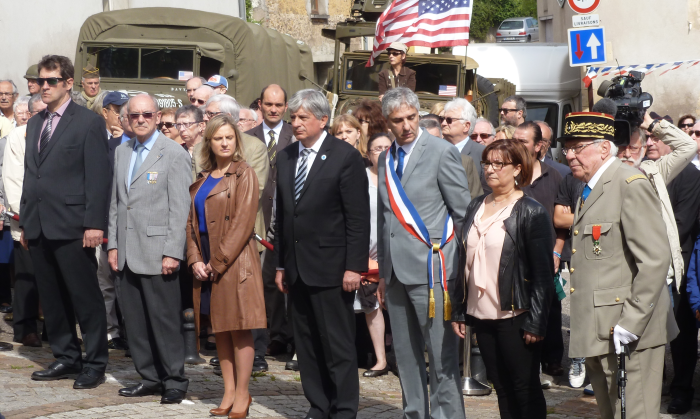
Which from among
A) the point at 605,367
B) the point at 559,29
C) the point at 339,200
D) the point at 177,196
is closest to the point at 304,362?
the point at 339,200

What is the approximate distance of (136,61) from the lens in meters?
14.1

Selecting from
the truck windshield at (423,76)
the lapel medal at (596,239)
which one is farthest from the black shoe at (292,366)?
the truck windshield at (423,76)

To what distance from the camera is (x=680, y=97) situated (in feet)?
61.9

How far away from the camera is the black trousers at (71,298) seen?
22.1 feet

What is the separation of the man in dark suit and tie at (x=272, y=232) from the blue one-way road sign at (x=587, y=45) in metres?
6.19

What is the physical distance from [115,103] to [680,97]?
14.0 metres

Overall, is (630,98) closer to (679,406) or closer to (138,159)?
Answer: (679,406)

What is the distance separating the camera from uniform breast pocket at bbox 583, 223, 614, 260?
4676 millimetres

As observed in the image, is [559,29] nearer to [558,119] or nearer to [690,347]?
[558,119]

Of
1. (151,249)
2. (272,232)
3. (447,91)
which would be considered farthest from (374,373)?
(447,91)

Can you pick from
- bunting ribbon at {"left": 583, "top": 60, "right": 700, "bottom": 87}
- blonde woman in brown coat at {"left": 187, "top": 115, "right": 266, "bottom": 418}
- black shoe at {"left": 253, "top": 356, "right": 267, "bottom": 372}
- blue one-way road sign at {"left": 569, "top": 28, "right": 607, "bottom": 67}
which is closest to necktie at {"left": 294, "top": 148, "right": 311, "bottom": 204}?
blonde woman in brown coat at {"left": 187, "top": 115, "right": 266, "bottom": 418}

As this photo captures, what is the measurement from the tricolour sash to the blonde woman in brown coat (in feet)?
3.56

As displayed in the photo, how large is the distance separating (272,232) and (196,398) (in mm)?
1619

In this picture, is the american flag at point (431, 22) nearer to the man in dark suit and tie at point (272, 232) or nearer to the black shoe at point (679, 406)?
the man in dark suit and tie at point (272, 232)
